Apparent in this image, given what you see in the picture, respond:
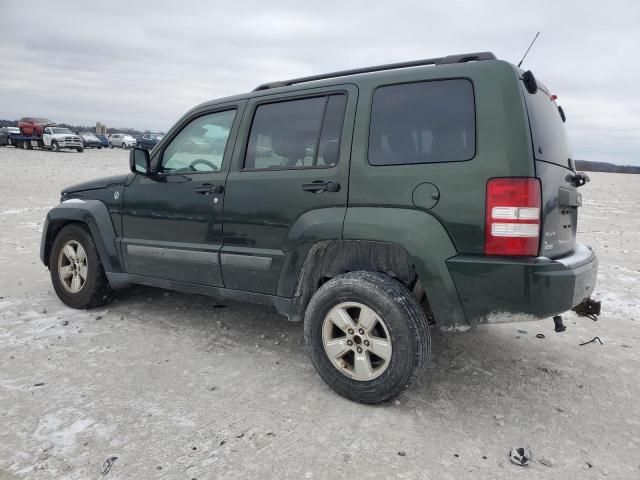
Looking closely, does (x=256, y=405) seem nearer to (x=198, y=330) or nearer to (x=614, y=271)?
(x=198, y=330)

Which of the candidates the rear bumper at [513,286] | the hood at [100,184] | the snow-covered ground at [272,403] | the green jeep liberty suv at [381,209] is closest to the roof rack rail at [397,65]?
the green jeep liberty suv at [381,209]

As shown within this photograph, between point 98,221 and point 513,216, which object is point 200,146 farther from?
point 513,216

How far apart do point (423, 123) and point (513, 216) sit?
760 mm

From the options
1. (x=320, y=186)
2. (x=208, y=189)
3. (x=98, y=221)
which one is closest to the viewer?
(x=320, y=186)

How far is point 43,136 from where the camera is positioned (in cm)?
3253

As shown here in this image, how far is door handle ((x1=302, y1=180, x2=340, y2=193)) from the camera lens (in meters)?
3.00

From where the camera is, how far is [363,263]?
311 centimetres

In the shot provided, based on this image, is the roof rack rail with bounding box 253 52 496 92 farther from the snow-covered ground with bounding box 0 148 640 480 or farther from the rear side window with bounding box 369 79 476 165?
the snow-covered ground with bounding box 0 148 640 480

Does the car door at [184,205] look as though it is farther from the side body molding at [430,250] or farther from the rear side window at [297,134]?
the side body molding at [430,250]

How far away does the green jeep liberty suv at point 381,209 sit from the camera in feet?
8.34

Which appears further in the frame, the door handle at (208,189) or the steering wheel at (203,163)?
the steering wheel at (203,163)

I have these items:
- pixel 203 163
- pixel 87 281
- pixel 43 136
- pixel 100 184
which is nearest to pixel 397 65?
pixel 203 163

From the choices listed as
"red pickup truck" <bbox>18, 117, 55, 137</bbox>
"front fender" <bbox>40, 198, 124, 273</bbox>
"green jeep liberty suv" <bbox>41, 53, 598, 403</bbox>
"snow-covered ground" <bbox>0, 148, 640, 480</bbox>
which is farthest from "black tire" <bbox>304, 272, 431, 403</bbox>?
"red pickup truck" <bbox>18, 117, 55, 137</bbox>

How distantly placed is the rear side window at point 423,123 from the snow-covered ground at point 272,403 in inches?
58.5
